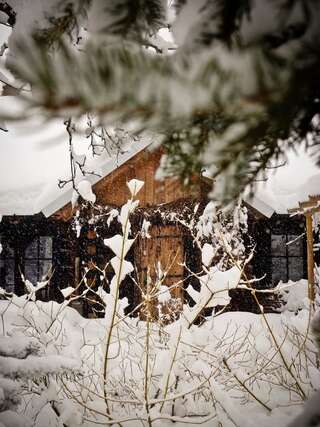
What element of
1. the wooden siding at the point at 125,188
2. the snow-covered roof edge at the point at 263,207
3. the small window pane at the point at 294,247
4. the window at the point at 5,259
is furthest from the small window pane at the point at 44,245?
the small window pane at the point at 294,247

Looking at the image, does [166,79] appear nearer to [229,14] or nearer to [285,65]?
[285,65]

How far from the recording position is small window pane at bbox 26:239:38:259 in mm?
10684

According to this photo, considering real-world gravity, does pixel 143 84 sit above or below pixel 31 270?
above

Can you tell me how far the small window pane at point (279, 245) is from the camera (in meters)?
10.9

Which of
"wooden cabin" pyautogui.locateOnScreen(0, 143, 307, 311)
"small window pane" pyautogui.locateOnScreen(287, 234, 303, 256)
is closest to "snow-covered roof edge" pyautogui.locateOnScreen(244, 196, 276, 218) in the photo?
"wooden cabin" pyautogui.locateOnScreen(0, 143, 307, 311)

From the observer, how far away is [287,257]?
34.6ft

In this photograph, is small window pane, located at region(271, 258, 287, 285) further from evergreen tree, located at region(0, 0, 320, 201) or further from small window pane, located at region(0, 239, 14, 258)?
evergreen tree, located at region(0, 0, 320, 201)

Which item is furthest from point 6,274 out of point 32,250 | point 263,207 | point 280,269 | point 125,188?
point 280,269

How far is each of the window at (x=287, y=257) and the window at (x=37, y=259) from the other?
736 centimetres

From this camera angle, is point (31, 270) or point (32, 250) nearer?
point (31, 270)

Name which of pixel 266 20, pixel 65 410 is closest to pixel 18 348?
pixel 65 410

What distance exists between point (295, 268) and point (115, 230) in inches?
257

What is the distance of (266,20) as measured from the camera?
1.89ft

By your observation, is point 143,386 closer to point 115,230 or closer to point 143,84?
point 143,84
